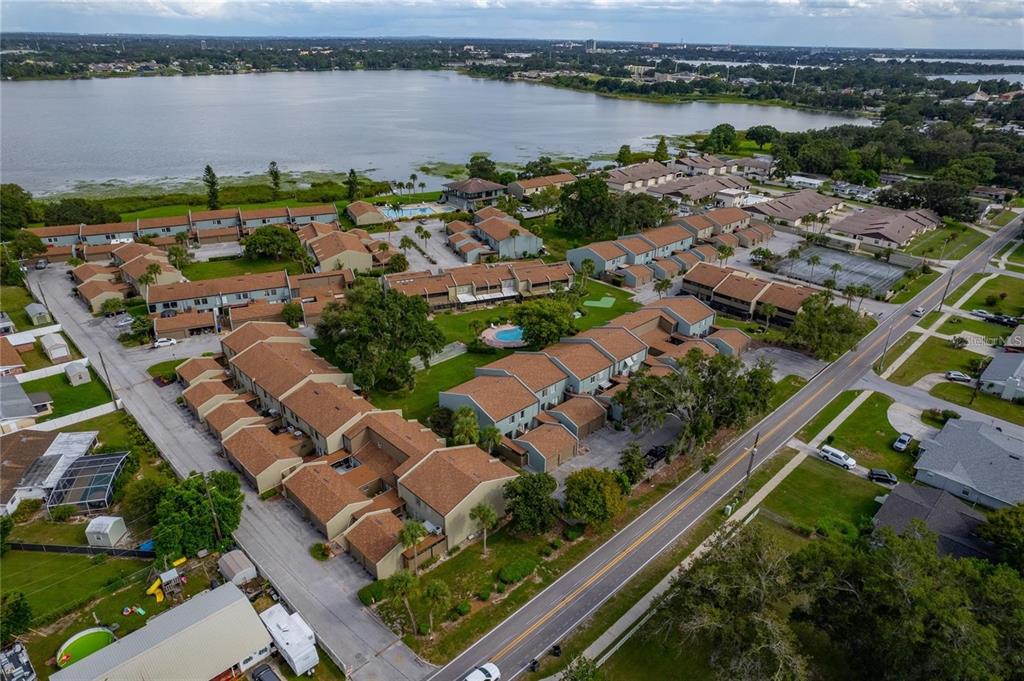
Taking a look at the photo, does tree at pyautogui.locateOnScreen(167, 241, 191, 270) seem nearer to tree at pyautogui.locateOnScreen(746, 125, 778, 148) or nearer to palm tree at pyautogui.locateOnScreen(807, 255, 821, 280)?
palm tree at pyautogui.locateOnScreen(807, 255, 821, 280)

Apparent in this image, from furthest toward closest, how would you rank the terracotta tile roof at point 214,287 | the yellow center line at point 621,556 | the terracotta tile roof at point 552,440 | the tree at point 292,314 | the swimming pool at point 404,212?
the swimming pool at point 404,212 < the terracotta tile roof at point 214,287 < the tree at point 292,314 < the terracotta tile roof at point 552,440 < the yellow center line at point 621,556

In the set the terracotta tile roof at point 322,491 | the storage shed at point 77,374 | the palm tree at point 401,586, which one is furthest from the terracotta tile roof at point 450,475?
the storage shed at point 77,374

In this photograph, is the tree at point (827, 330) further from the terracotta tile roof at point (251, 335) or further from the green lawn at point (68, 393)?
the green lawn at point (68, 393)

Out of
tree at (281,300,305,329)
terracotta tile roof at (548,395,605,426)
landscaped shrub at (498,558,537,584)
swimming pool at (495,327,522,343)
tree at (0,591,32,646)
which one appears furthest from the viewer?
tree at (281,300,305,329)

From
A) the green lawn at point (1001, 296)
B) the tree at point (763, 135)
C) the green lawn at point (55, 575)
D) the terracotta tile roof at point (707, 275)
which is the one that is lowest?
the green lawn at point (55, 575)

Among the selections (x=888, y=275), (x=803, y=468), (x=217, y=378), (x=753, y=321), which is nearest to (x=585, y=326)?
(x=753, y=321)

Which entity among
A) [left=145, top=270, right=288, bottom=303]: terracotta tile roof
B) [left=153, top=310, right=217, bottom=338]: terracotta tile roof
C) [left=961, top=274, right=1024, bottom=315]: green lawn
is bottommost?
[left=961, top=274, right=1024, bottom=315]: green lawn

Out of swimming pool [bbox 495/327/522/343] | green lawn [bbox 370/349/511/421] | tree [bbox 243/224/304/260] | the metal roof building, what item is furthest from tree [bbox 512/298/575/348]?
tree [bbox 243/224/304/260]
